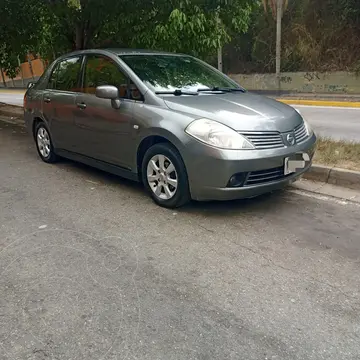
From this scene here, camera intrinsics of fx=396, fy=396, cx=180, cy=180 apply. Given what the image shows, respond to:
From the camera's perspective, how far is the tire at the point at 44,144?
6014 mm

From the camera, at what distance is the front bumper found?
3.65 meters

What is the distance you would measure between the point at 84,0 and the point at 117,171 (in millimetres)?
4527

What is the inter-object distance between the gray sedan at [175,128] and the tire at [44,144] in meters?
0.43

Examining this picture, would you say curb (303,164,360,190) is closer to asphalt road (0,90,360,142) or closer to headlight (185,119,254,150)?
headlight (185,119,254,150)

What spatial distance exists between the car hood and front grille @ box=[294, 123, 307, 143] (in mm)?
49

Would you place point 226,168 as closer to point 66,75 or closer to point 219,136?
point 219,136

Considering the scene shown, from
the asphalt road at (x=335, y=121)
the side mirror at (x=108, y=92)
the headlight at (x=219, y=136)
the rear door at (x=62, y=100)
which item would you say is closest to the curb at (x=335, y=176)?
the headlight at (x=219, y=136)

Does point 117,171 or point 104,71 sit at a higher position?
point 104,71

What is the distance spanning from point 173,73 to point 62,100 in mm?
1684

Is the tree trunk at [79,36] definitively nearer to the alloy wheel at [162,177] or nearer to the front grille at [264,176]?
the alloy wheel at [162,177]

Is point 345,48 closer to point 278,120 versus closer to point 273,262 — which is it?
point 278,120

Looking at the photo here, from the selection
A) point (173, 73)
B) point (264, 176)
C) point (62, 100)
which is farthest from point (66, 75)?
point (264, 176)

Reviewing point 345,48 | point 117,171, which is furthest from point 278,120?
point 345,48

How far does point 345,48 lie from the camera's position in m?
17.8
